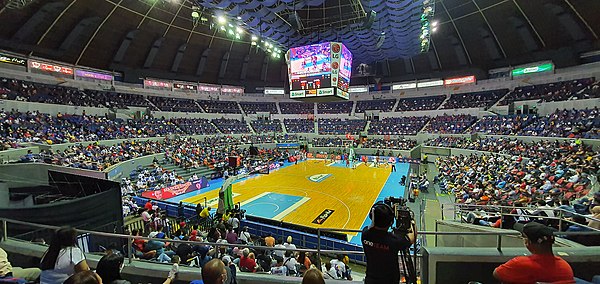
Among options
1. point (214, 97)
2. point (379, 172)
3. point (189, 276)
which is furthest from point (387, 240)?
point (214, 97)

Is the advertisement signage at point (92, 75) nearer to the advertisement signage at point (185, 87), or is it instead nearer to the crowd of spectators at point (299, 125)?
the advertisement signage at point (185, 87)

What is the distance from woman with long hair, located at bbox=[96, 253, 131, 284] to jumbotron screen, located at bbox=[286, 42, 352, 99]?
18.0 metres

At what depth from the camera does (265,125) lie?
4309cm

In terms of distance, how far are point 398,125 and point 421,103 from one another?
5881 mm

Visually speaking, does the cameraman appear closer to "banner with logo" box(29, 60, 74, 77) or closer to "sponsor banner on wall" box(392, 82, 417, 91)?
"banner with logo" box(29, 60, 74, 77)

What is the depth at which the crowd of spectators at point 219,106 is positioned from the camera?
4010 centimetres

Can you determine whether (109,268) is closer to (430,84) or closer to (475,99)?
(475,99)

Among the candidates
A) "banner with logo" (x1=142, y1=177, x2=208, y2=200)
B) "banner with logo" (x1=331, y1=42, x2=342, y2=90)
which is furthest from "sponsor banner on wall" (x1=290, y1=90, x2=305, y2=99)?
"banner with logo" (x1=142, y1=177, x2=208, y2=200)

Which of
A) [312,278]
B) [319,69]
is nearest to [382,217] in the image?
[312,278]

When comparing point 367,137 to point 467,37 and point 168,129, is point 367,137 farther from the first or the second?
point 168,129

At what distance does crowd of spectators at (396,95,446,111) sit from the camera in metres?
38.8

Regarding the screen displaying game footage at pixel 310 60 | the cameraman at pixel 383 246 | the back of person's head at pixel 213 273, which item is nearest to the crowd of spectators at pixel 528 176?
the cameraman at pixel 383 246

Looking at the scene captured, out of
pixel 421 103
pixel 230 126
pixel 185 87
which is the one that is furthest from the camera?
pixel 421 103

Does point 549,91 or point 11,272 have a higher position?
point 549,91
